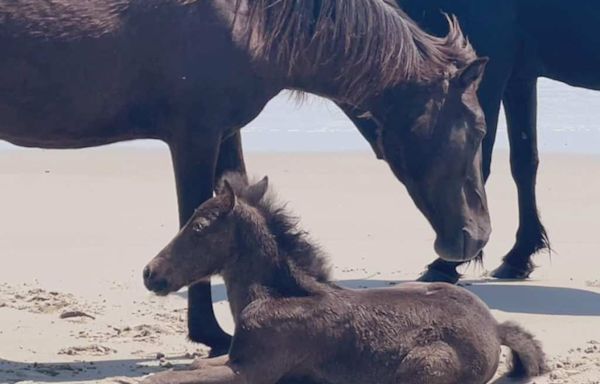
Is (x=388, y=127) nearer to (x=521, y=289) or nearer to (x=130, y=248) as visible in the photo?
(x=521, y=289)

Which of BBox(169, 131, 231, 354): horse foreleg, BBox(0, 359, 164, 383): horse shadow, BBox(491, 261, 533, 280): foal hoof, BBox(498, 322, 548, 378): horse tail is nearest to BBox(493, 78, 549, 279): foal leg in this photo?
BBox(491, 261, 533, 280): foal hoof

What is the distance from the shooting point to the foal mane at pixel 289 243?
5.54m

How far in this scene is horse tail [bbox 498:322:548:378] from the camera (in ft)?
18.1

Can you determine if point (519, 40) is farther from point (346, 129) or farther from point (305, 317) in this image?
point (346, 129)

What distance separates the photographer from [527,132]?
28.3 feet

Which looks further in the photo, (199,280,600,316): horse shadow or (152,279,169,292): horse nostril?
(199,280,600,316): horse shadow

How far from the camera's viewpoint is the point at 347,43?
621cm

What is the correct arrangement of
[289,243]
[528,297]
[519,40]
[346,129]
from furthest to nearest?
1. [346,129]
2. [519,40]
3. [528,297]
4. [289,243]

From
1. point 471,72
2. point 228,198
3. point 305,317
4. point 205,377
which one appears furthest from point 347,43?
point 205,377

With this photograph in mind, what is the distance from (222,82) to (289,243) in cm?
82

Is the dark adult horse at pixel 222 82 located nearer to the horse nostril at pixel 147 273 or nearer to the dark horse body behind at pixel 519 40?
the horse nostril at pixel 147 273

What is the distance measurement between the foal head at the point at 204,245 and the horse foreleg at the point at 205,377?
0.37 meters

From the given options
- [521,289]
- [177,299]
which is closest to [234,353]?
[177,299]

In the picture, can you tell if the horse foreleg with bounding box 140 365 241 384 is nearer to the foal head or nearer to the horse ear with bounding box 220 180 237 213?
the foal head
